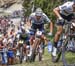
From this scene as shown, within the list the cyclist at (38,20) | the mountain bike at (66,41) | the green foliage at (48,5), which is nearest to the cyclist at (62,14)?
the mountain bike at (66,41)

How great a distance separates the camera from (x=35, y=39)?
1242cm

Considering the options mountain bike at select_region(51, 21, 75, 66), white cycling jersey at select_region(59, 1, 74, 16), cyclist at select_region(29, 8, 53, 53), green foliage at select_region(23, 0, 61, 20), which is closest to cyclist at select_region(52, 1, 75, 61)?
white cycling jersey at select_region(59, 1, 74, 16)

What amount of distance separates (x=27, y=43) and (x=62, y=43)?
5.44 metres

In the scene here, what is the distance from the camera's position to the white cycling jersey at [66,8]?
9.43m

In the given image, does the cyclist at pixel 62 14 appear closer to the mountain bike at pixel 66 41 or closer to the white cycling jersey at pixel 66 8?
the white cycling jersey at pixel 66 8

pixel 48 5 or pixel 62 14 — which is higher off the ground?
pixel 62 14

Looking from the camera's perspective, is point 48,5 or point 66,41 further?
point 48,5

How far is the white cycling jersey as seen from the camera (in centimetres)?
943

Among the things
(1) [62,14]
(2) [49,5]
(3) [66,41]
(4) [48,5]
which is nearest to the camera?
(3) [66,41]

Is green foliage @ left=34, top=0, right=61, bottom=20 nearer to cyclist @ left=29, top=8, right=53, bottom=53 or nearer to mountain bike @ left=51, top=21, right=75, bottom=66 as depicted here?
cyclist @ left=29, top=8, right=53, bottom=53

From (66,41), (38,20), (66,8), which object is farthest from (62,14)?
(38,20)

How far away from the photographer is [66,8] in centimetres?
973

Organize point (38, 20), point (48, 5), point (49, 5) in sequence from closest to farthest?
point (38, 20)
point (49, 5)
point (48, 5)

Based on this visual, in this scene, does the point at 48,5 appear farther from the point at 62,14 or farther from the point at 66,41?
the point at 66,41
